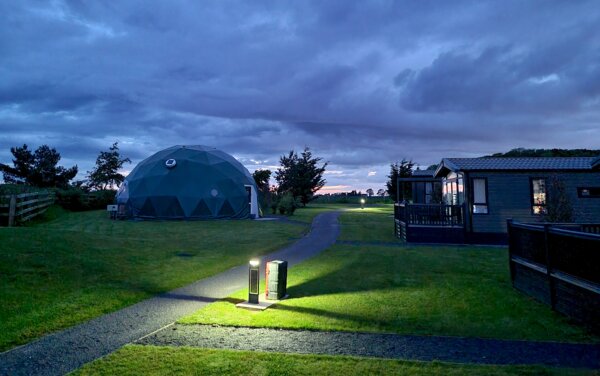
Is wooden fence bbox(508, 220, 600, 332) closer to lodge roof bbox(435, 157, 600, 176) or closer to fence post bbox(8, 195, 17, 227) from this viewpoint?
lodge roof bbox(435, 157, 600, 176)

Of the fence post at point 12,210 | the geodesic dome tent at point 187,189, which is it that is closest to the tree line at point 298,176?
the geodesic dome tent at point 187,189

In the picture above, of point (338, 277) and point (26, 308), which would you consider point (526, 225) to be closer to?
point (338, 277)

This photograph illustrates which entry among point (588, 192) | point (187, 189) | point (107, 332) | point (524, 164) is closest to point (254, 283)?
point (107, 332)

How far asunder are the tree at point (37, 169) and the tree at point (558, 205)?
55910 millimetres

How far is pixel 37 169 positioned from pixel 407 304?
58.9 metres

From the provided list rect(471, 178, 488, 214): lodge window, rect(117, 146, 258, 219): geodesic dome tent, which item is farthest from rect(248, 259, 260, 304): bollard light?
rect(117, 146, 258, 219): geodesic dome tent

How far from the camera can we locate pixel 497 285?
29.1ft

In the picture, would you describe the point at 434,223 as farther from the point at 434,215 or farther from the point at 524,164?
the point at 524,164

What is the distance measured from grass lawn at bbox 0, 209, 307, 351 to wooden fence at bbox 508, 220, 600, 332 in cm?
760

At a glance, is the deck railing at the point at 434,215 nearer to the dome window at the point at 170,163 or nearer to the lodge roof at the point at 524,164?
the lodge roof at the point at 524,164

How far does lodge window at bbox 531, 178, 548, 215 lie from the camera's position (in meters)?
17.6

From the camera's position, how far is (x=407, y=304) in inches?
283

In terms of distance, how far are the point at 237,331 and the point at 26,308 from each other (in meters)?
3.99

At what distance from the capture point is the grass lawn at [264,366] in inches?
165
